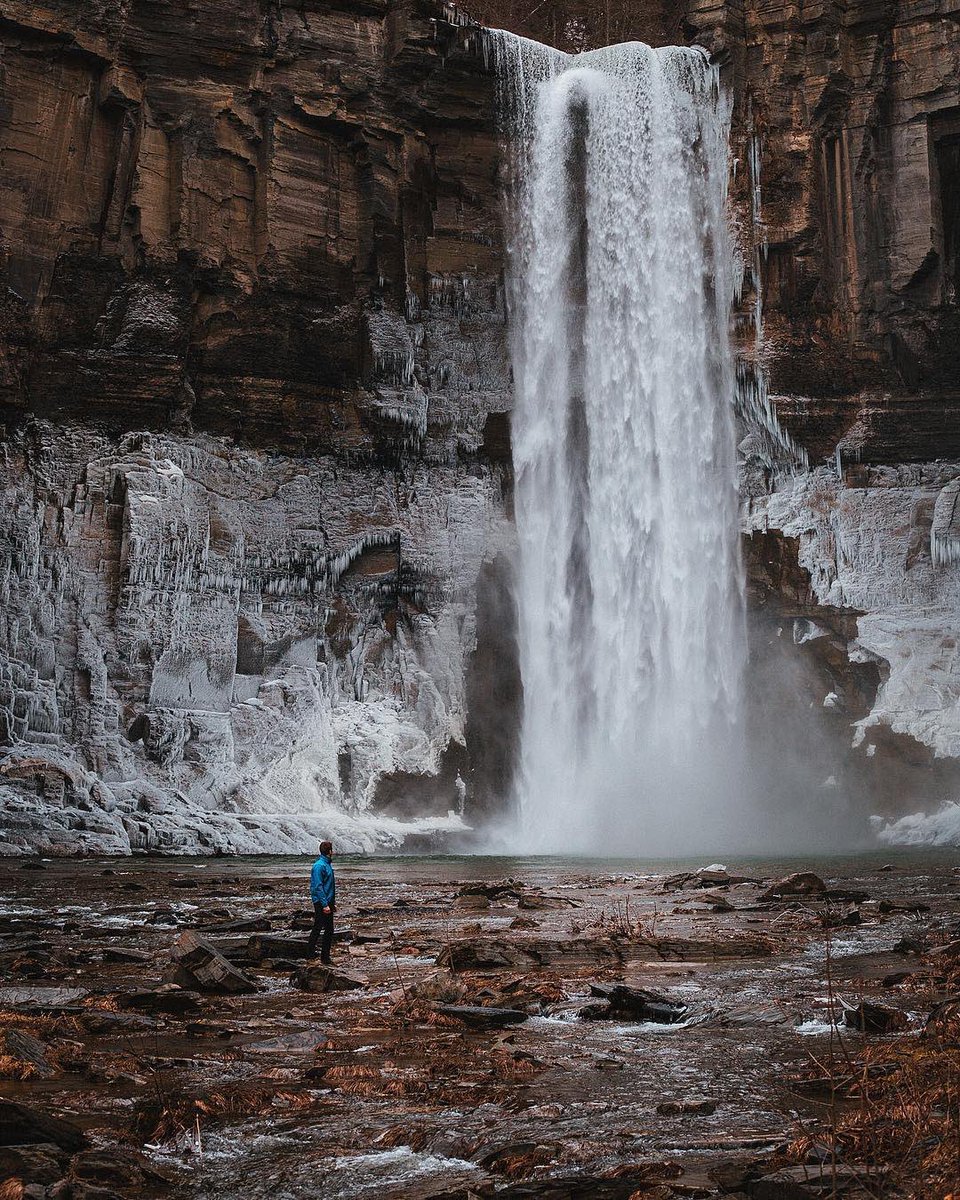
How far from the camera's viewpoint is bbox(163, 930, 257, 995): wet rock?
A: 8633 millimetres

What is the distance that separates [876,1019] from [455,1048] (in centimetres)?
227

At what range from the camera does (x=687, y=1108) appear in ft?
16.9

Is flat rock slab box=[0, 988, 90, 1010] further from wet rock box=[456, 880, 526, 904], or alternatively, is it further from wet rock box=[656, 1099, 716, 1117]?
wet rock box=[456, 880, 526, 904]

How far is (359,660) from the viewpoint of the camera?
127 ft

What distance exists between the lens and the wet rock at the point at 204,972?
863cm

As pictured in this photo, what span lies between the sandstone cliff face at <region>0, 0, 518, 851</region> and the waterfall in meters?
1.66

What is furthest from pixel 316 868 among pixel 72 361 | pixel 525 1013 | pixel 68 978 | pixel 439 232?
pixel 439 232

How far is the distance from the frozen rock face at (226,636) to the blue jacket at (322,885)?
20.7 meters

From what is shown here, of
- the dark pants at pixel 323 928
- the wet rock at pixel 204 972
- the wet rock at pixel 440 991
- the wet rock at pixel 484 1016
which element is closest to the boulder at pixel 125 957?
the wet rock at pixel 204 972

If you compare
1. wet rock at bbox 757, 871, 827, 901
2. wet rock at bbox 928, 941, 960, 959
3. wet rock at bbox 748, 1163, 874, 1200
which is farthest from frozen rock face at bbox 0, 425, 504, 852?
wet rock at bbox 748, 1163, 874, 1200

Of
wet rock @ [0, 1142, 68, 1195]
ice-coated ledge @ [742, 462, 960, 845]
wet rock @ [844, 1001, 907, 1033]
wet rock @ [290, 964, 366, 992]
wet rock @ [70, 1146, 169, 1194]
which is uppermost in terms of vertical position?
ice-coated ledge @ [742, 462, 960, 845]

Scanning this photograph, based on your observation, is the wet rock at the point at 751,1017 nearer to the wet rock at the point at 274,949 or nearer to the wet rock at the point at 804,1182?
the wet rock at the point at 804,1182

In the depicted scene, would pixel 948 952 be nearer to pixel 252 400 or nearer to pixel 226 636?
pixel 226 636

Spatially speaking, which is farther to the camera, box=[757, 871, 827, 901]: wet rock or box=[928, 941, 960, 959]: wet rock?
box=[757, 871, 827, 901]: wet rock
